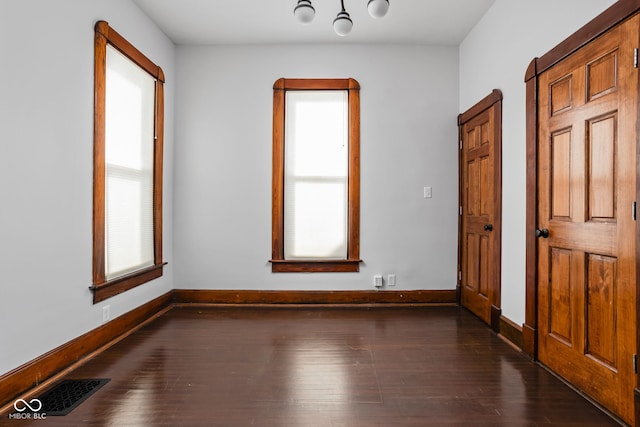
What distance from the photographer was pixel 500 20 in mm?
3158

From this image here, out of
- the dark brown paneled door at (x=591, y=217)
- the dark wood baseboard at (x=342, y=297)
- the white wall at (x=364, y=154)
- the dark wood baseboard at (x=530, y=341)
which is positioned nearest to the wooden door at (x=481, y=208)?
the white wall at (x=364, y=154)

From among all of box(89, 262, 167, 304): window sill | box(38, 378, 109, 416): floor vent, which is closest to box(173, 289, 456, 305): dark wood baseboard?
box(89, 262, 167, 304): window sill

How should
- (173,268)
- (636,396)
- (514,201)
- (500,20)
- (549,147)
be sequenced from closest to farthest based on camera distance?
(636,396), (549,147), (514,201), (500,20), (173,268)

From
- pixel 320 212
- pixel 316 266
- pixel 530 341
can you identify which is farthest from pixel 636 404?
pixel 320 212

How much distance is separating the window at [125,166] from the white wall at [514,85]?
3207mm

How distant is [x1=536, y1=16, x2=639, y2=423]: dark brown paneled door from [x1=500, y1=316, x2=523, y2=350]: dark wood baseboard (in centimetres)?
27

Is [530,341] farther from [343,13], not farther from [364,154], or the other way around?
[343,13]

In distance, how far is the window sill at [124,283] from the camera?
9.11 feet

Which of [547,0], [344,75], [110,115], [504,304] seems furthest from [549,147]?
[110,115]

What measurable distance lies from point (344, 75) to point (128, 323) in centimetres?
329

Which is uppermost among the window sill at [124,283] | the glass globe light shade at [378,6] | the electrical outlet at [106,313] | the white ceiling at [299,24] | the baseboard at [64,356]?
the white ceiling at [299,24]

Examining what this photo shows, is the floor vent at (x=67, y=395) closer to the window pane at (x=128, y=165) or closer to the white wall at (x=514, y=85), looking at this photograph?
the window pane at (x=128, y=165)

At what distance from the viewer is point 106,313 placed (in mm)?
2900

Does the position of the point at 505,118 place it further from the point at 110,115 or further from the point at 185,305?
the point at 185,305
